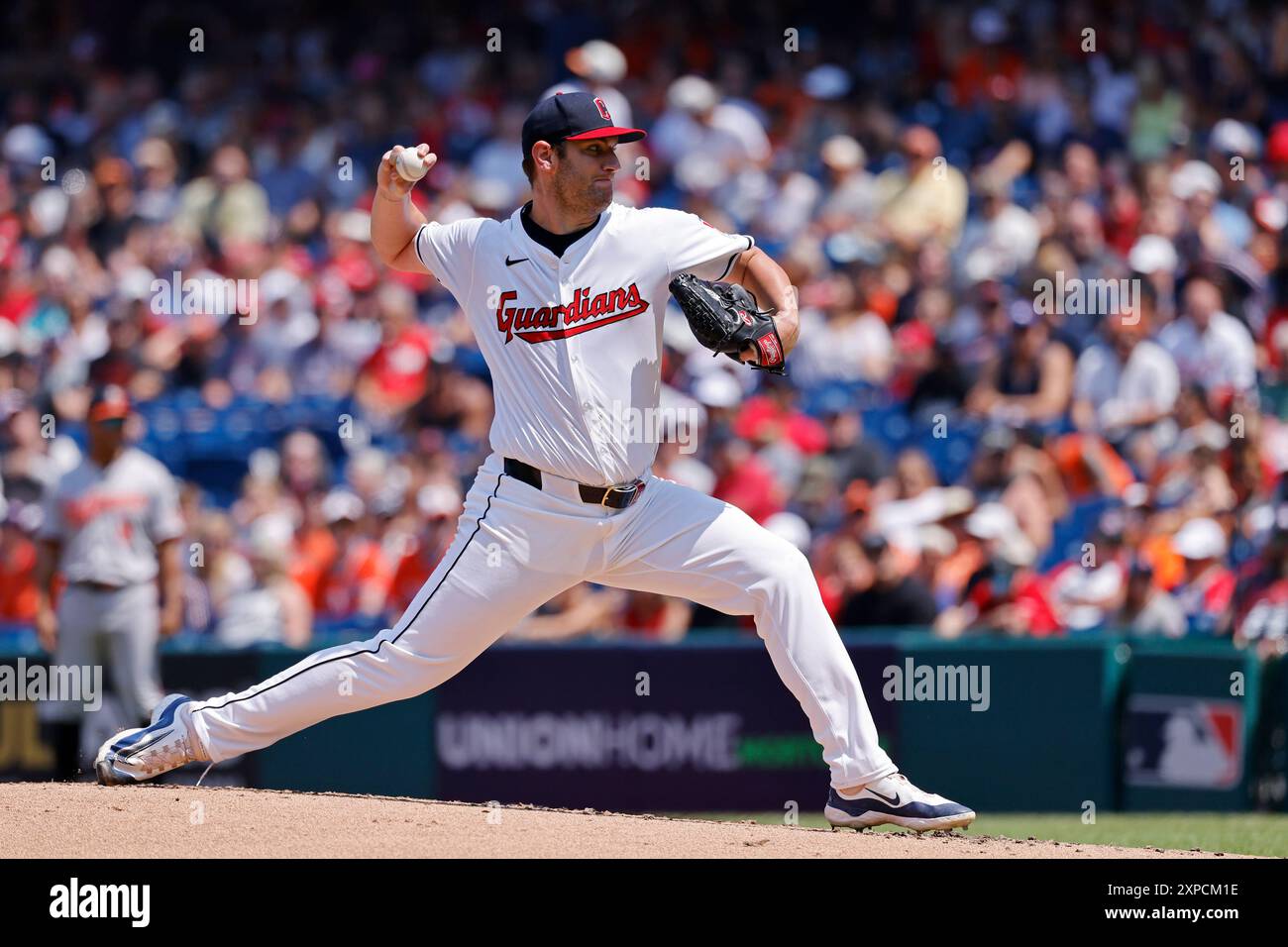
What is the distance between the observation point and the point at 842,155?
13.8m

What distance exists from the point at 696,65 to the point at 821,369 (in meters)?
4.58

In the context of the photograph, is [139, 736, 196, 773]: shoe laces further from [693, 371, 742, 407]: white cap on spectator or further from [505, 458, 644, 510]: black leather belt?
[693, 371, 742, 407]: white cap on spectator

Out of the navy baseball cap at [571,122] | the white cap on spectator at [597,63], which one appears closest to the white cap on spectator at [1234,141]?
the white cap on spectator at [597,63]

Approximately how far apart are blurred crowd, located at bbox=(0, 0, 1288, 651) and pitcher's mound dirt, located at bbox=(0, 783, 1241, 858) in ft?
14.5

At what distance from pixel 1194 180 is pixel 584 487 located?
8115 millimetres

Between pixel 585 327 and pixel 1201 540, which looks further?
pixel 1201 540

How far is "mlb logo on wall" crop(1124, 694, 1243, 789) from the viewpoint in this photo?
9805mm

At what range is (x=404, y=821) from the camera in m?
6.17

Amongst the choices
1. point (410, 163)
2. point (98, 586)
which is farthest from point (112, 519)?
point (410, 163)

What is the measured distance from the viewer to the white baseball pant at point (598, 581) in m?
5.86

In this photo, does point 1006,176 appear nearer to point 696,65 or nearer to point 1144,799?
point 696,65

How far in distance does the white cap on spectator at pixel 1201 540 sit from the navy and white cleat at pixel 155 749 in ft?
19.0

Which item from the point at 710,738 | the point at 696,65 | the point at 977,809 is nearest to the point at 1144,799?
the point at 977,809

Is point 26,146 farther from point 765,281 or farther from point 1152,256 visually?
point 765,281
